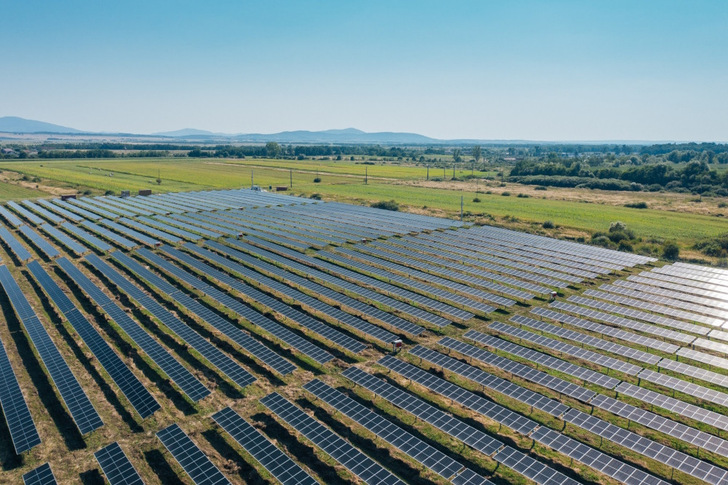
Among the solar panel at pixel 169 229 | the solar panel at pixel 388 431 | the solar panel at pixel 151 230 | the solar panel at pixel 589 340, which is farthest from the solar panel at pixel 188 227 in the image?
the solar panel at pixel 589 340

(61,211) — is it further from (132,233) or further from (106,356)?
(106,356)

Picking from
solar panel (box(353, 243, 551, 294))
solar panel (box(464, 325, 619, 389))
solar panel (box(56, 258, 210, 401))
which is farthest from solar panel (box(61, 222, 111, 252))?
solar panel (box(464, 325, 619, 389))

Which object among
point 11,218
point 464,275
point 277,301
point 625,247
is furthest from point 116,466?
point 11,218

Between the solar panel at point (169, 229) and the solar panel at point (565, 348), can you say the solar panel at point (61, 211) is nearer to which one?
the solar panel at point (169, 229)

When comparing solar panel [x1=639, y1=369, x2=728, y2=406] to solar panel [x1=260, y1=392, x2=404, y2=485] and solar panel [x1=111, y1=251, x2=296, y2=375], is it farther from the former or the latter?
solar panel [x1=111, y1=251, x2=296, y2=375]

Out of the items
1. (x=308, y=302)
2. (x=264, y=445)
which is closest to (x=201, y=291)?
(x=308, y=302)

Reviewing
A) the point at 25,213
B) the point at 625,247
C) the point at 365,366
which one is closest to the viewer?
the point at 365,366
